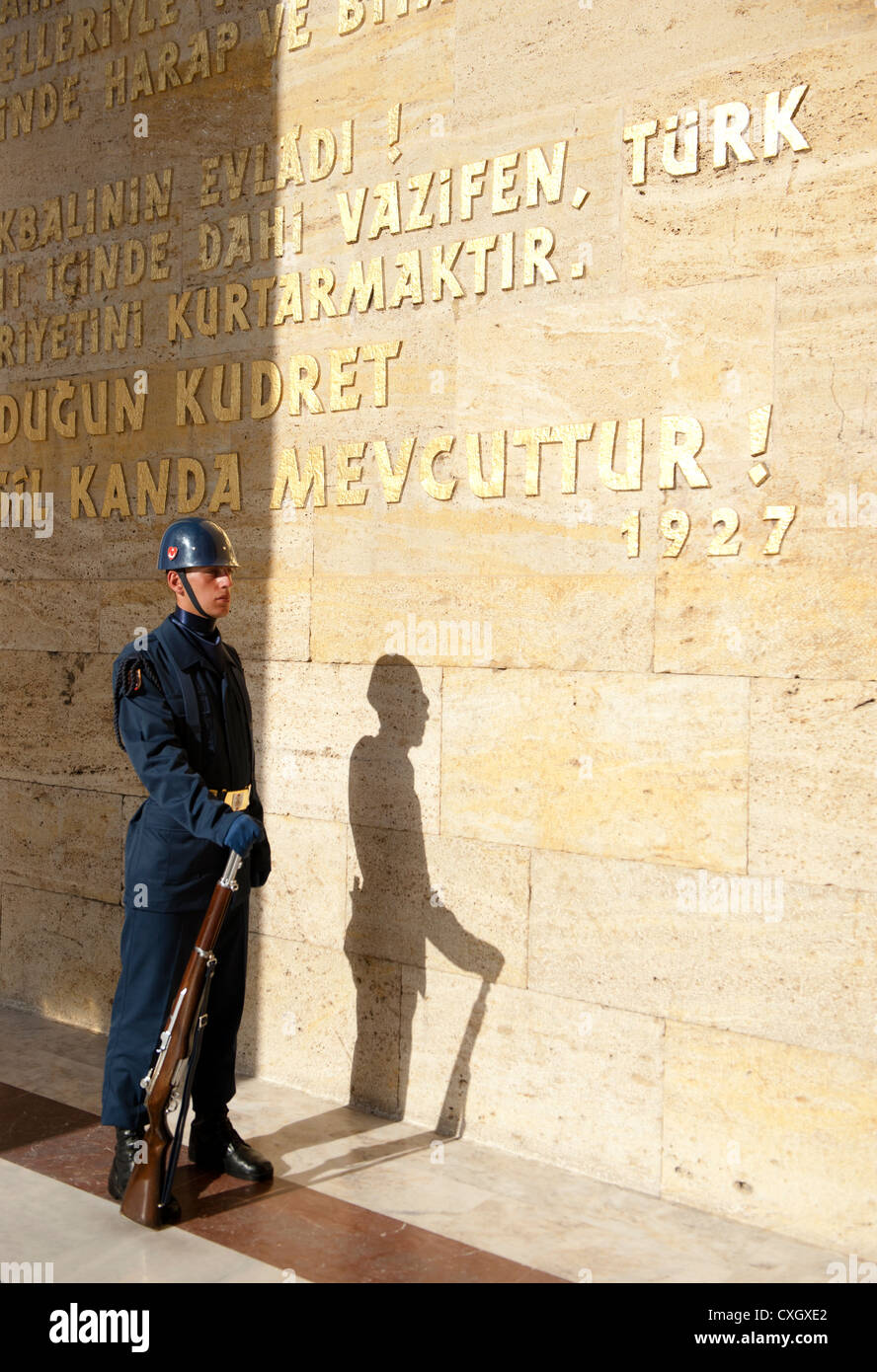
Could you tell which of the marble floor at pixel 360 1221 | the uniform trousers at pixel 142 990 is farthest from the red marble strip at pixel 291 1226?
the uniform trousers at pixel 142 990

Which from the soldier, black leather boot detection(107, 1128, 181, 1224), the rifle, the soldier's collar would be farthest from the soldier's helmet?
black leather boot detection(107, 1128, 181, 1224)

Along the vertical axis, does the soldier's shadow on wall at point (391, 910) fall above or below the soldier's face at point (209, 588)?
below

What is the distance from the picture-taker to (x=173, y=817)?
170 inches

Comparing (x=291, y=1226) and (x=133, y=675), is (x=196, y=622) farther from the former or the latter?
(x=291, y=1226)

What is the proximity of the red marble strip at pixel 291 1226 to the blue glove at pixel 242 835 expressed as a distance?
1174 mm

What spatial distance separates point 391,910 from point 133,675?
4.78 ft

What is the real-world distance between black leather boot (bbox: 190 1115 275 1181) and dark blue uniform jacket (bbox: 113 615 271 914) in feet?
2.62

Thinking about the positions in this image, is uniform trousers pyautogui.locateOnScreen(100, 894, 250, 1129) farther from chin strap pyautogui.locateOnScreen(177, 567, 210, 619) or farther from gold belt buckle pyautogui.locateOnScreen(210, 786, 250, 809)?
chin strap pyautogui.locateOnScreen(177, 567, 210, 619)

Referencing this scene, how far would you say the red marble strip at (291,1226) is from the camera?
12.9 feet

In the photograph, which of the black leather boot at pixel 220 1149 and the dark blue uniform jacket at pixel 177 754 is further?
the black leather boot at pixel 220 1149

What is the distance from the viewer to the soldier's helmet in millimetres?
4496

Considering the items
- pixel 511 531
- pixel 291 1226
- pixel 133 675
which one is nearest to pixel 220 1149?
pixel 291 1226

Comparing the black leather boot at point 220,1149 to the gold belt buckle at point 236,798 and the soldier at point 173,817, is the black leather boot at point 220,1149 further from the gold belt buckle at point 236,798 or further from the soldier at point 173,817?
the gold belt buckle at point 236,798
